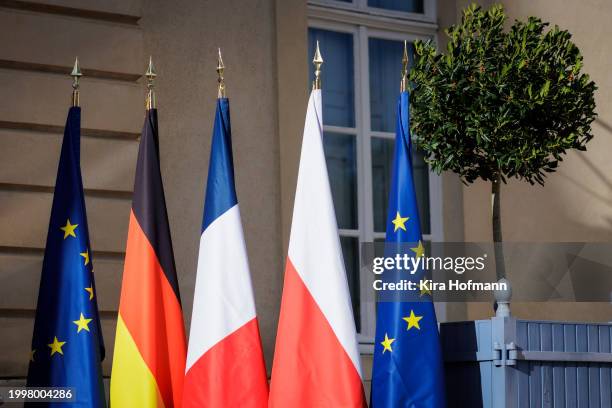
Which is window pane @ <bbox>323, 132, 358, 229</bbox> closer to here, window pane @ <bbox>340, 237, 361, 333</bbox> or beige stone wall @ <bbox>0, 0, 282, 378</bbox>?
window pane @ <bbox>340, 237, 361, 333</bbox>

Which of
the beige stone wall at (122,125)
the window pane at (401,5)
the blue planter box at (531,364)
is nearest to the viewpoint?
the blue planter box at (531,364)

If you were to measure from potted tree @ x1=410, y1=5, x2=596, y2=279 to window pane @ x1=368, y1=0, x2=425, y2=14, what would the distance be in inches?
67.9

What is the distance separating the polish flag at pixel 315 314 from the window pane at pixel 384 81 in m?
1.99

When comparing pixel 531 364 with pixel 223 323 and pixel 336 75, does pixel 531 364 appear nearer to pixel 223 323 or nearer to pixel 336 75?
pixel 223 323

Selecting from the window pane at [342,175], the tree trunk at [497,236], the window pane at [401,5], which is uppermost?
the window pane at [401,5]

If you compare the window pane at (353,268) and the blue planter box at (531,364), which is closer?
the blue planter box at (531,364)

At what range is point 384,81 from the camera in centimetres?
750

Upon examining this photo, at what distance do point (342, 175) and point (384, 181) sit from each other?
12.0 inches

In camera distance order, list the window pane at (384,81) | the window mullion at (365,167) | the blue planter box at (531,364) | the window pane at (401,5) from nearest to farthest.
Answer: the blue planter box at (531,364), the window mullion at (365,167), the window pane at (384,81), the window pane at (401,5)

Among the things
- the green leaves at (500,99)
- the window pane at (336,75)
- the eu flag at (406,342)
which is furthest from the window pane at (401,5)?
the eu flag at (406,342)

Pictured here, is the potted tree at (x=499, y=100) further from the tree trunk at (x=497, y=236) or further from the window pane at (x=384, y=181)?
the window pane at (x=384, y=181)

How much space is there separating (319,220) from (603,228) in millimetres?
2785

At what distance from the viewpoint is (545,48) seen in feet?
18.8

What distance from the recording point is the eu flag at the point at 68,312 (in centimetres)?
518
